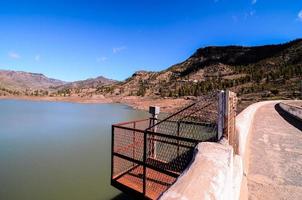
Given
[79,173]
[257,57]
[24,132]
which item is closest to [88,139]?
[24,132]

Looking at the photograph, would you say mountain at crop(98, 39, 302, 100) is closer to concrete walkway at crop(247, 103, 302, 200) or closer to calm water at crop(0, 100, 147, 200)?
calm water at crop(0, 100, 147, 200)

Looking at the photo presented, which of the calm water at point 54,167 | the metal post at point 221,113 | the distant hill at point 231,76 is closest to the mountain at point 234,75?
the distant hill at point 231,76

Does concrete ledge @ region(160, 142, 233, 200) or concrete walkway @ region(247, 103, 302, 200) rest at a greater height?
concrete ledge @ region(160, 142, 233, 200)

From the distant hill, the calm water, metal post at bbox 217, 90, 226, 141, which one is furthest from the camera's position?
the distant hill

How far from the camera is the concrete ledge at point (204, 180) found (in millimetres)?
2207

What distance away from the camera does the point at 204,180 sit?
253 centimetres

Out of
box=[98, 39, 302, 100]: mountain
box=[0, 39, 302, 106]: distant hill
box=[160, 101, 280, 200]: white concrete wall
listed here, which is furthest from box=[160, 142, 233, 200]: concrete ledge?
box=[98, 39, 302, 100]: mountain

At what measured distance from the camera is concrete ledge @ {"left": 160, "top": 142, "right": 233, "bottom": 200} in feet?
7.24

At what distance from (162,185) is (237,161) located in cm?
470

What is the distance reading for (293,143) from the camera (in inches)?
362

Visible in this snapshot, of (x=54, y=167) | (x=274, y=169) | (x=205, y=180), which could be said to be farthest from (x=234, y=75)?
(x=205, y=180)

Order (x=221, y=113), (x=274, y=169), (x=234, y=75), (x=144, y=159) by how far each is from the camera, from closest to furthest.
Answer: (x=221, y=113), (x=274, y=169), (x=144, y=159), (x=234, y=75)

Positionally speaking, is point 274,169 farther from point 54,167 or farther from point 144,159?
point 54,167

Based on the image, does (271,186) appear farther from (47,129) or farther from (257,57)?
(257,57)
